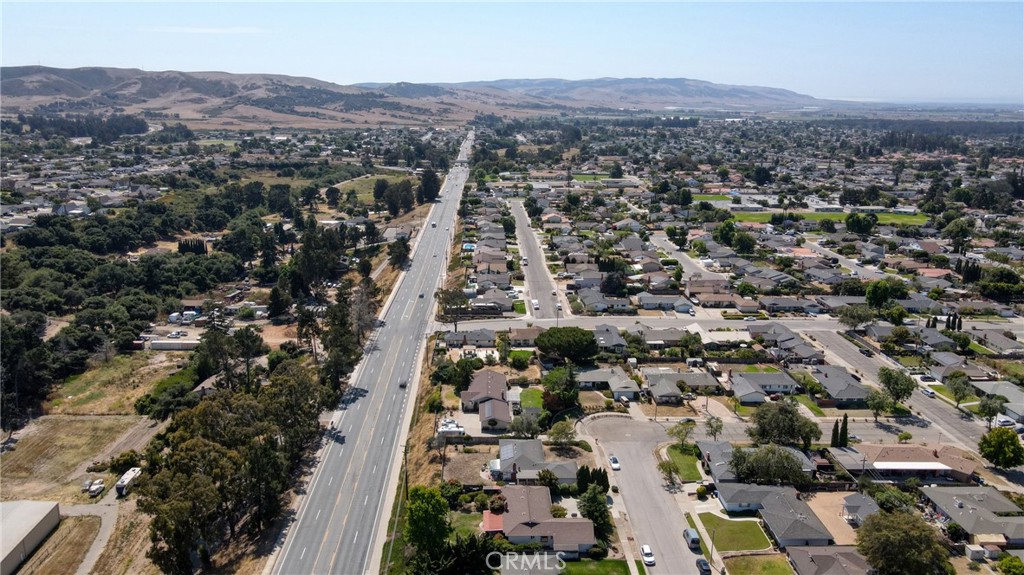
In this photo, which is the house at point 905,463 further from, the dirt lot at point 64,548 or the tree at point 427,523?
the dirt lot at point 64,548

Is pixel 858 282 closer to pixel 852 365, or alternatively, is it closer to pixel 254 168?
pixel 852 365

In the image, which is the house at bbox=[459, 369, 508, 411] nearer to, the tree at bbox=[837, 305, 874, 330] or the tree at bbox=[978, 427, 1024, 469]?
the tree at bbox=[978, 427, 1024, 469]

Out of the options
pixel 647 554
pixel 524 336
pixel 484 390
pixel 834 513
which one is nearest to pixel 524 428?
pixel 484 390

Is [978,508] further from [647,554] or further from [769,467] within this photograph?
[647,554]

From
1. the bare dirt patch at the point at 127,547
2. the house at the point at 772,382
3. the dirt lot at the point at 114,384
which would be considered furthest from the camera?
the dirt lot at the point at 114,384

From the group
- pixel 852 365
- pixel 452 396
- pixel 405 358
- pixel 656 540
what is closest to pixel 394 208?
pixel 405 358

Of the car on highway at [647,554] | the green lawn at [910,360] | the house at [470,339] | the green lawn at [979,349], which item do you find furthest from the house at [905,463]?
the house at [470,339]
